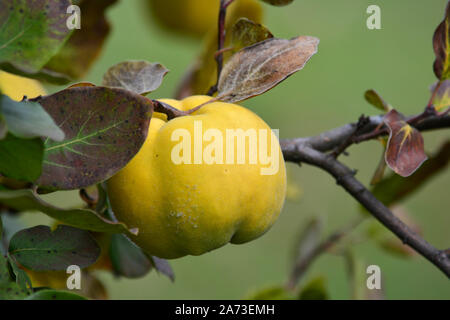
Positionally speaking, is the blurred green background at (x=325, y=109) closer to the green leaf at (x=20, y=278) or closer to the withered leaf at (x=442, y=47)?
the withered leaf at (x=442, y=47)

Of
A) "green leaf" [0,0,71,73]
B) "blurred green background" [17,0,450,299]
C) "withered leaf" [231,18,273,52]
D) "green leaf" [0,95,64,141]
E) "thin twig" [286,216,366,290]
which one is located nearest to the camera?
"green leaf" [0,95,64,141]

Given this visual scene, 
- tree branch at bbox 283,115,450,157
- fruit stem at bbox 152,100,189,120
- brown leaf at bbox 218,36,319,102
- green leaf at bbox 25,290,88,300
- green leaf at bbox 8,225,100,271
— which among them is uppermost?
brown leaf at bbox 218,36,319,102

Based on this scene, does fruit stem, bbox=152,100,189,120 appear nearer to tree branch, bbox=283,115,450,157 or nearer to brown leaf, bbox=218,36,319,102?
brown leaf, bbox=218,36,319,102

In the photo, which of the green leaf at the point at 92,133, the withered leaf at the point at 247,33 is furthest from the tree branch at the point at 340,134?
the green leaf at the point at 92,133

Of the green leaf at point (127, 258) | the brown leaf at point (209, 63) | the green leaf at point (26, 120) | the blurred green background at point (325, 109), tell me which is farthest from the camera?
the blurred green background at point (325, 109)

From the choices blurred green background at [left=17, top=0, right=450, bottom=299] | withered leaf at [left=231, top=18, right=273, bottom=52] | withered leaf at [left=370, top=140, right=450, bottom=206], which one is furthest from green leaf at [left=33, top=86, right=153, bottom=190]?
blurred green background at [left=17, top=0, right=450, bottom=299]
